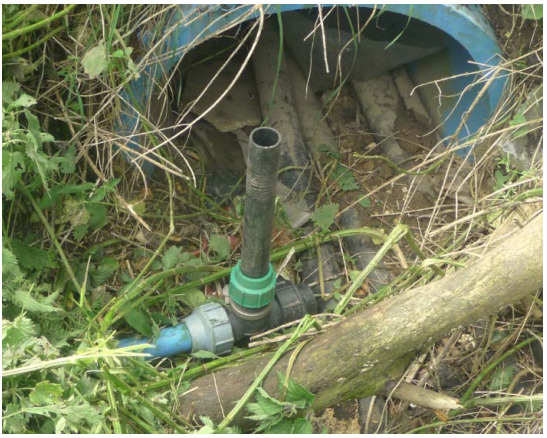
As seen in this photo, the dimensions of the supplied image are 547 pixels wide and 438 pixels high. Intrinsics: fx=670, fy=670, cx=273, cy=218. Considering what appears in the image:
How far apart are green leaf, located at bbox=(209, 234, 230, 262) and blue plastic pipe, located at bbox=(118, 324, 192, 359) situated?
31 cm

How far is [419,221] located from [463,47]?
0.62m

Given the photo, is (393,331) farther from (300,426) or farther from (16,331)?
(16,331)

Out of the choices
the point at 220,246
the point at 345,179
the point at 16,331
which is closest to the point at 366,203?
the point at 345,179

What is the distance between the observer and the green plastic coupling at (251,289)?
1.71 m

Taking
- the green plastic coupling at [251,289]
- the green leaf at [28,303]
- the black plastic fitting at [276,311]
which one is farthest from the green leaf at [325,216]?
the green leaf at [28,303]

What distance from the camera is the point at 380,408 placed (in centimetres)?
181

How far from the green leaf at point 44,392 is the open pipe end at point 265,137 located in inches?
24.8

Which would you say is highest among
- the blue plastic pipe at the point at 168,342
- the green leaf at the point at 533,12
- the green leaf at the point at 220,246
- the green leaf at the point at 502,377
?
the green leaf at the point at 533,12

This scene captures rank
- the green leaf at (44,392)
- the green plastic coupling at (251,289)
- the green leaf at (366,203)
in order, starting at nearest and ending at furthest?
the green leaf at (44,392) → the green plastic coupling at (251,289) → the green leaf at (366,203)

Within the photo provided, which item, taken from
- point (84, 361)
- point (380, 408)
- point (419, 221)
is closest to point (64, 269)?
point (84, 361)

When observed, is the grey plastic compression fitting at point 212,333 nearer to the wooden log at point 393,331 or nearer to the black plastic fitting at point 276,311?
the black plastic fitting at point 276,311

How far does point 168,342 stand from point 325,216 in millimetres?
629

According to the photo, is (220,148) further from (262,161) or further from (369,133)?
(262,161)

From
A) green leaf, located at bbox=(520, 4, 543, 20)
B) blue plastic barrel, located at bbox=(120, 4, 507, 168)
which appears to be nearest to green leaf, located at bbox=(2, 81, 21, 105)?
blue plastic barrel, located at bbox=(120, 4, 507, 168)
